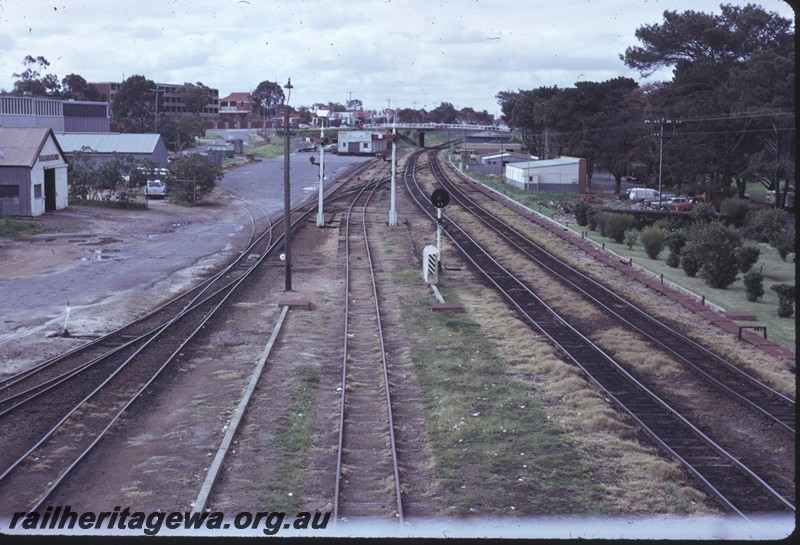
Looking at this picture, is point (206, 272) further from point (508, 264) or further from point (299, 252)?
point (508, 264)

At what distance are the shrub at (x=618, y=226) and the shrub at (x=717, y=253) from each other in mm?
10949

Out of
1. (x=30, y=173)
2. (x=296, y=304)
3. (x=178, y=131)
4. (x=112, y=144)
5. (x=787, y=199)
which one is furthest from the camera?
(x=178, y=131)

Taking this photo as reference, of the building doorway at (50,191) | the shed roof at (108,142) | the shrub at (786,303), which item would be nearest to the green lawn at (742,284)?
the shrub at (786,303)

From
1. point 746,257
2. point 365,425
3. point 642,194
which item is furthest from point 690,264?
point 642,194

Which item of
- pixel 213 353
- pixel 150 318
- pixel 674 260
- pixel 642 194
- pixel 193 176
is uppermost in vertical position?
pixel 193 176

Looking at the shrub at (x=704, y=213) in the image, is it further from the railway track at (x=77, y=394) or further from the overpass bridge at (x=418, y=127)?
the railway track at (x=77, y=394)

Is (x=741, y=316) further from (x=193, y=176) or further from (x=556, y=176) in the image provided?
(x=556, y=176)

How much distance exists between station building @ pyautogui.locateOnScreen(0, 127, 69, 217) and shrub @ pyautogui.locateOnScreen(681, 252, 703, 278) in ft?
96.6

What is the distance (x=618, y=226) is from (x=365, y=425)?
28.8 metres

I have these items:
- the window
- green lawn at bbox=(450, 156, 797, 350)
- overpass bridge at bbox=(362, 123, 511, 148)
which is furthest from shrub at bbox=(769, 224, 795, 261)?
the window

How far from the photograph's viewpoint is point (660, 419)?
13602 millimetres

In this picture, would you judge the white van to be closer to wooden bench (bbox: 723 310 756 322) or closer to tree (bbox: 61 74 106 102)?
wooden bench (bbox: 723 310 756 322)

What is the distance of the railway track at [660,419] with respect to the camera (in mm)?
10234

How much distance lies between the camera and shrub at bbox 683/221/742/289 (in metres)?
27.5
